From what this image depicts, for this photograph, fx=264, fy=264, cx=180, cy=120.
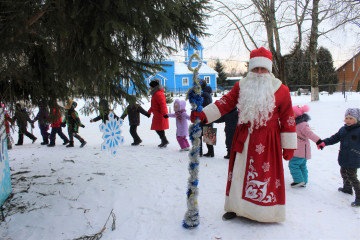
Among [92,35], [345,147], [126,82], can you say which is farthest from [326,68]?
[92,35]

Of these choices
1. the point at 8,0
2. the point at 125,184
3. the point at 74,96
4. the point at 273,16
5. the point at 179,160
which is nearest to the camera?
the point at 8,0

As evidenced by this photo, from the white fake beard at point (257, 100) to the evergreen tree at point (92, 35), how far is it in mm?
1164

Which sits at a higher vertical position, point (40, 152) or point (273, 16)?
point (273, 16)

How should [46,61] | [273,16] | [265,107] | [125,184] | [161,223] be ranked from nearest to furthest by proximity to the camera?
[265,107] → [161,223] → [46,61] → [125,184] → [273,16]

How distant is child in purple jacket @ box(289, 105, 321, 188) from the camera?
4.45m

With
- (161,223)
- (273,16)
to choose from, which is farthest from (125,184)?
(273,16)

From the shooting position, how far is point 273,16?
15.1 m

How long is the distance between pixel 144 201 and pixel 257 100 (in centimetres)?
236

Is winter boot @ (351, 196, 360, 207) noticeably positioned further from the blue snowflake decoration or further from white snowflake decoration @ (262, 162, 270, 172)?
the blue snowflake decoration

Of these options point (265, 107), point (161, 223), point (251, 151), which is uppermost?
point (265, 107)

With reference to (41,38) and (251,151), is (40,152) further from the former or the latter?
(251,151)

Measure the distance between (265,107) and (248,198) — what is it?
115 cm

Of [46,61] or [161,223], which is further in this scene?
[46,61]

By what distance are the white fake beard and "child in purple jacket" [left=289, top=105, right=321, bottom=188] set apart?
1.52m
